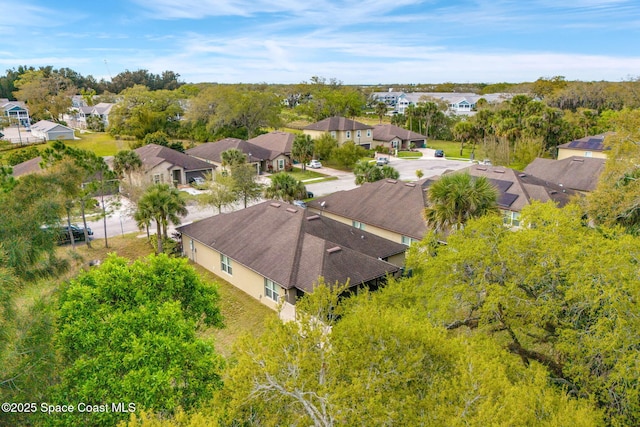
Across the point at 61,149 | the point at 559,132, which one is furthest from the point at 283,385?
the point at 559,132

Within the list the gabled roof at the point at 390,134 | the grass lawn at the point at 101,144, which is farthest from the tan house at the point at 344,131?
the grass lawn at the point at 101,144

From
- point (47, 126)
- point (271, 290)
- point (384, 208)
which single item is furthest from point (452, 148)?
point (47, 126)

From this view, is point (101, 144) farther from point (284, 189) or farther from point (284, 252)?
point (284, 252)

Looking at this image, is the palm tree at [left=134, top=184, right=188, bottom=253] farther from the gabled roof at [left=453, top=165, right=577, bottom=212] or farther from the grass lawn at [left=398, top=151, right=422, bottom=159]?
the grass lawn at [left=398, top=151, right=422, bottom=159]

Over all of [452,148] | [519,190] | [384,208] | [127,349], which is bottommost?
[384,208]

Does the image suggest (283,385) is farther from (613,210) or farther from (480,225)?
(613,210)
